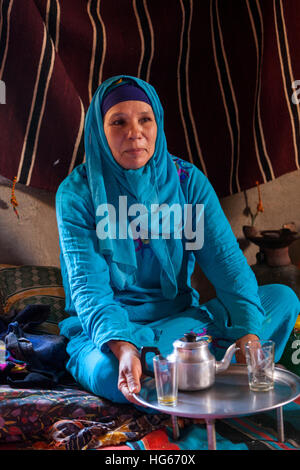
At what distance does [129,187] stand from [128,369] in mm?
733

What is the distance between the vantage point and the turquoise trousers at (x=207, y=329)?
1896 mm

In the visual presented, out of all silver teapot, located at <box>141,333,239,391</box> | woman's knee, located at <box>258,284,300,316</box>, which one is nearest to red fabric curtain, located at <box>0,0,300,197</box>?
woman's knee, located at <box>258,284,300,316</box>

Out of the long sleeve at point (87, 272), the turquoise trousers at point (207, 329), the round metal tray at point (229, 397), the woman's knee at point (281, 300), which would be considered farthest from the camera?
the woman's knee at point (281, 300)

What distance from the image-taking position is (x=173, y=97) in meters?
2.93

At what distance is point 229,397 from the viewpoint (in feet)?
4.72

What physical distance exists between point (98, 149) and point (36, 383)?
0.87m

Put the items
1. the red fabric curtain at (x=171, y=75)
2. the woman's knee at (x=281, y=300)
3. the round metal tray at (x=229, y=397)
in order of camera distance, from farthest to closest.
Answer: the red fabric curtain at (x=171, y=75) < the woman's knee at (x=281, y=300) < the round metal tray at (x=229, y=397)

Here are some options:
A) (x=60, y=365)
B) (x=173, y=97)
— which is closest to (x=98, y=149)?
(x=60, y=365)

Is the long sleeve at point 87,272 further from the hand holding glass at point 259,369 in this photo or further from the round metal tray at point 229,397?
the hand holding glass at point 259,369

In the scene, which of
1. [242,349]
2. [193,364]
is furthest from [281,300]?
[193,364]

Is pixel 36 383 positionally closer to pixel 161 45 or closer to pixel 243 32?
pixel 161 45

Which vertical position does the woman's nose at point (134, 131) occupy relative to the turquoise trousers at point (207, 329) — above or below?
above

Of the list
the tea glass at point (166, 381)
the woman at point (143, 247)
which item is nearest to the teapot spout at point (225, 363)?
the tea glass at point (166, 381)

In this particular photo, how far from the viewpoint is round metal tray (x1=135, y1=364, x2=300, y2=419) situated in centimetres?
133
